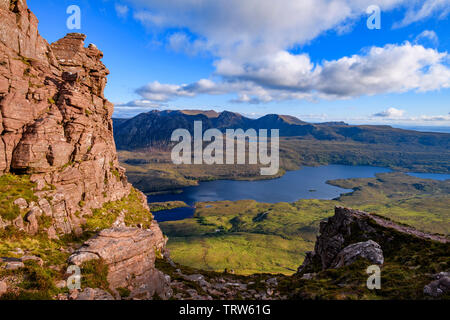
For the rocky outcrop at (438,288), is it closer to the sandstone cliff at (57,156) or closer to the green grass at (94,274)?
the sandstone cliff at (57,156)

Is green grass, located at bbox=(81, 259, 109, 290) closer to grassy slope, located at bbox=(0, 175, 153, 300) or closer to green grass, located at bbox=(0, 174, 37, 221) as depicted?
grassy slope, located at bbox=(0, 175, 153, 300)

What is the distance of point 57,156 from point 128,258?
21.8m

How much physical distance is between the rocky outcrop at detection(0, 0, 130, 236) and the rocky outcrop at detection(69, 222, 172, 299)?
11.2 metres

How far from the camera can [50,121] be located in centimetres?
3450

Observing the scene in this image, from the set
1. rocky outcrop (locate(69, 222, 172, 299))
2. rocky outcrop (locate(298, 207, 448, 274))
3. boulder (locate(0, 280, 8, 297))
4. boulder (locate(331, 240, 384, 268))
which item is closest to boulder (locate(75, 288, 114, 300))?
rocky outcrop (locate(69, 222, 172, 299))

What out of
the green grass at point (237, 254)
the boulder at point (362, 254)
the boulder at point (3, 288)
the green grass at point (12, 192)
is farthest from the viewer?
the green grass at point (237, 254)

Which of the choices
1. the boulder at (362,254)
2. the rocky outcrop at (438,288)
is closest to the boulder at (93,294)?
the rocky outcrop at (438,288)

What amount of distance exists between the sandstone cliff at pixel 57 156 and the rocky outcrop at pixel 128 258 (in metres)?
0.09

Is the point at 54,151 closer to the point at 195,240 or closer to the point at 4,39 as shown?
the point at 4,39

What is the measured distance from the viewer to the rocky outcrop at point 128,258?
21909 mm

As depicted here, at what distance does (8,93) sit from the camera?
101 ft

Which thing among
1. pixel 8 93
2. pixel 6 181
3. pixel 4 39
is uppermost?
pixel 4 39
